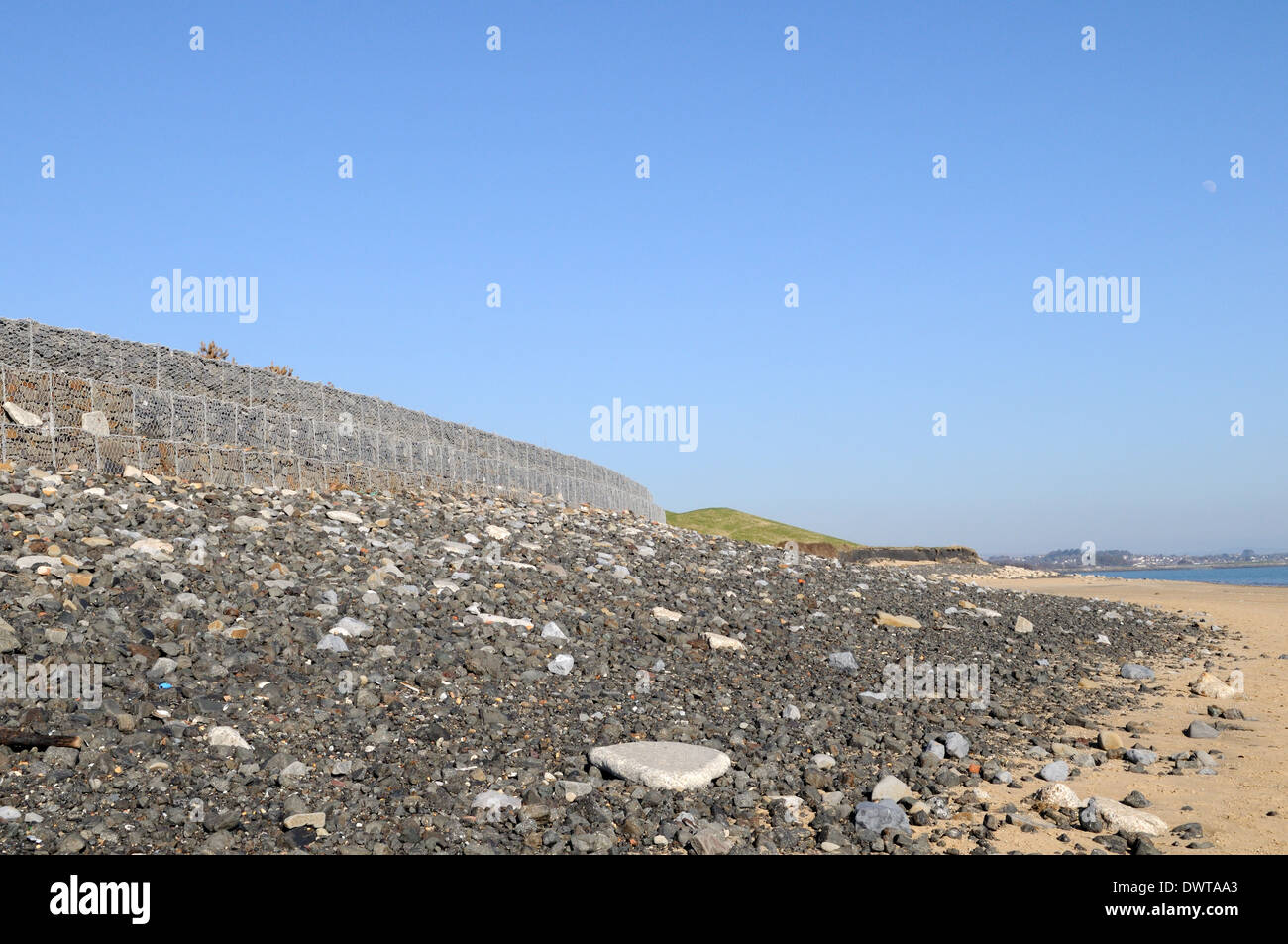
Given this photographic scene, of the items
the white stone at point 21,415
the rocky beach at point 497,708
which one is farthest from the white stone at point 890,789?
the white stone at point 21,415

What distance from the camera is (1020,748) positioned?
21.9 feet

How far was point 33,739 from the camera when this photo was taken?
476 cm

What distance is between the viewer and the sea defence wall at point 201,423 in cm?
1228

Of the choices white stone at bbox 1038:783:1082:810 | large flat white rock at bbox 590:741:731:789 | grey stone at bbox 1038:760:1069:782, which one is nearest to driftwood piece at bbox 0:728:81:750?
large flat white rock at bbox 590:741:731:789

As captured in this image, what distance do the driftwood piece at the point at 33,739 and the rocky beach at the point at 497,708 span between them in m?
0.01

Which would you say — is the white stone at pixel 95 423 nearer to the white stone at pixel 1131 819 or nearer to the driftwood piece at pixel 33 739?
the driftwood piece at pixel 33 739

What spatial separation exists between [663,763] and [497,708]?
1542mm

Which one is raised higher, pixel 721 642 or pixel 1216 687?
pixel 721 642

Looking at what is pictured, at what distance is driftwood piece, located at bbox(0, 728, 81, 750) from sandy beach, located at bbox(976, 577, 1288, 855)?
5385mm

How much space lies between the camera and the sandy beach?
4.83 meters

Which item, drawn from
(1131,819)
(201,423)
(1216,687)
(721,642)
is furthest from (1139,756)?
(201,423)

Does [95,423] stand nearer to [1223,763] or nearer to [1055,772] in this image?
[1055,772]
